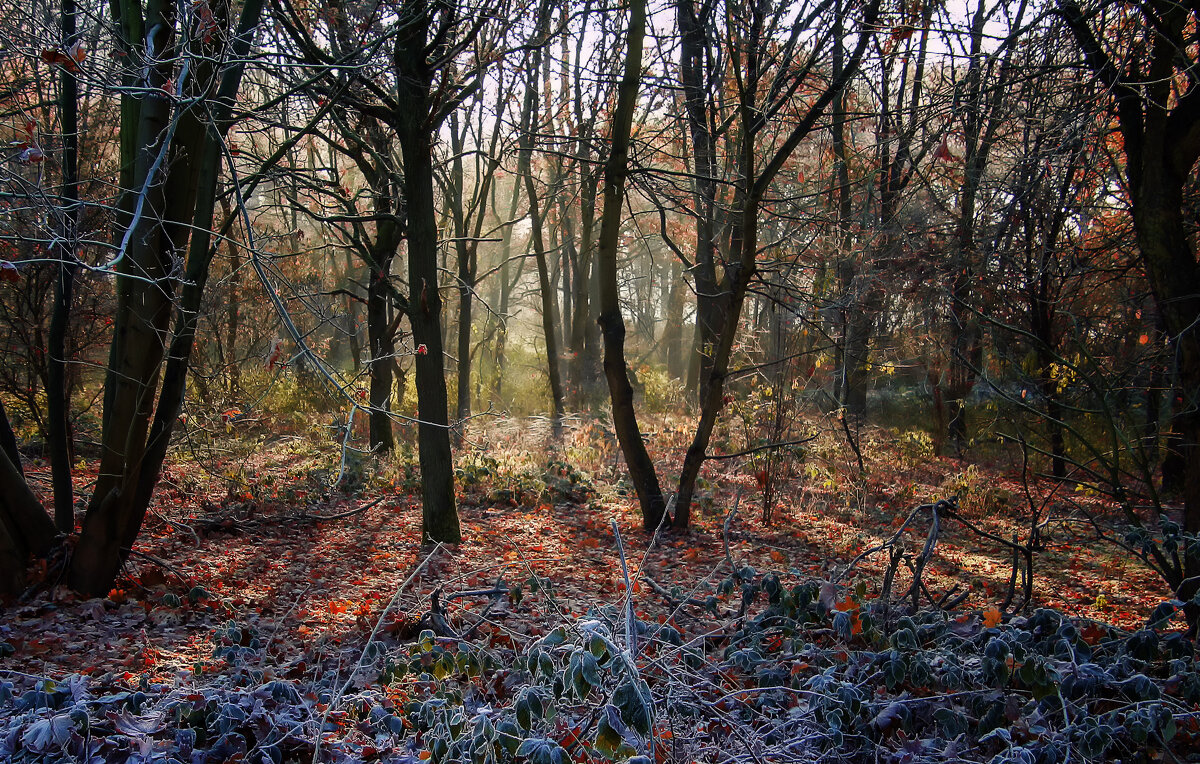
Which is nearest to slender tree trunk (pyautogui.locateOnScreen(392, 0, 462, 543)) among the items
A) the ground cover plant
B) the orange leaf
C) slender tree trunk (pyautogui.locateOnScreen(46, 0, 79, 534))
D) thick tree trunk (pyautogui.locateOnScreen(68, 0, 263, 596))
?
the ground cover plant

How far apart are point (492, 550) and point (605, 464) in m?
3.70

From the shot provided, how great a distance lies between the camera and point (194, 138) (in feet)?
14.8

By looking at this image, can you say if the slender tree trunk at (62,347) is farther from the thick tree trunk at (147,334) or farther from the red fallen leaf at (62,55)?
the red fallen leaf at (62,55)

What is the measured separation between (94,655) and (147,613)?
2.50ft

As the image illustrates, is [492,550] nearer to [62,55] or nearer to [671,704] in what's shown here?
[671,704]

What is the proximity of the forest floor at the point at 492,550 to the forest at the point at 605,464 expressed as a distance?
0.17ft

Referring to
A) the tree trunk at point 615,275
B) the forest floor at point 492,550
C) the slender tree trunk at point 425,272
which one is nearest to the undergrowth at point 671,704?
the forest floor at point 492,550

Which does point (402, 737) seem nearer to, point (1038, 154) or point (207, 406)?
point (1038, 154)

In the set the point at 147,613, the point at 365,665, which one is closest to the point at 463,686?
the point at 365,665

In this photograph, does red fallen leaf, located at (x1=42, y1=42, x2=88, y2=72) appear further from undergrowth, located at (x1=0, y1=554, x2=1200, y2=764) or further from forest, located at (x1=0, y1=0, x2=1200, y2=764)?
undergrowth, located at (x1=0, y1=554, x2=1200, y2=764)

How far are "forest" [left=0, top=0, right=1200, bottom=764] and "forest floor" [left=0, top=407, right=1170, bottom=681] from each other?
0.05 metres

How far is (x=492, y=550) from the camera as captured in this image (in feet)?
20.8

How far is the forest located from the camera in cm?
252

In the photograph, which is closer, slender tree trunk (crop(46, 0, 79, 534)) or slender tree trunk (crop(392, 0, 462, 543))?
slender tree trunk (crop(46, 0, 79, 534))
